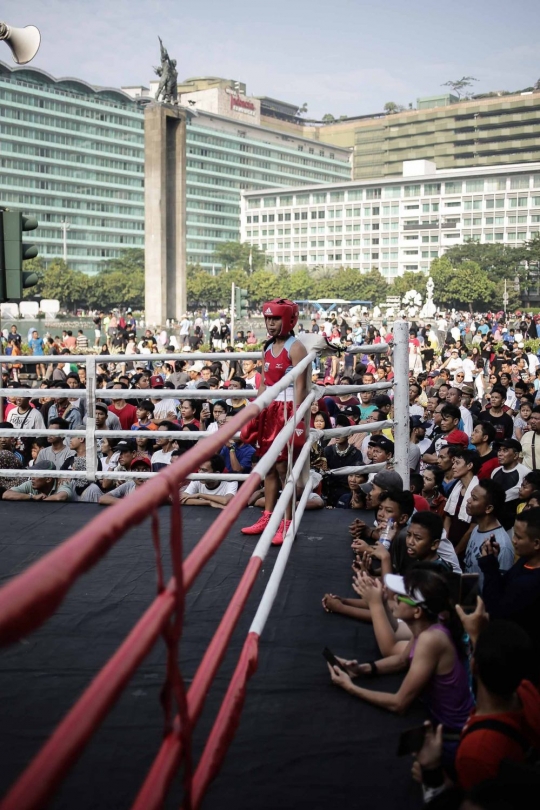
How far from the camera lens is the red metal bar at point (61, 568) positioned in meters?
1.20

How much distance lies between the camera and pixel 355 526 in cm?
558

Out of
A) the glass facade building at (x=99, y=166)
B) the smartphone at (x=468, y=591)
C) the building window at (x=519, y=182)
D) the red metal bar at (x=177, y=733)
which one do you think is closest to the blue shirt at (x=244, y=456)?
the smartphone at (x=468, y=591)

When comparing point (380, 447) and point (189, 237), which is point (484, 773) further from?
point (189, 237)

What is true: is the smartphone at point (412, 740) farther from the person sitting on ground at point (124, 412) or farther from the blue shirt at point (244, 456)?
the person sitting on ground at point (124, 412)

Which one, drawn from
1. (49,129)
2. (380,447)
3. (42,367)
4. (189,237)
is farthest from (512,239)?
(380,447)

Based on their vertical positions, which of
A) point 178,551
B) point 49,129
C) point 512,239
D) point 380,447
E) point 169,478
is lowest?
point 380,447

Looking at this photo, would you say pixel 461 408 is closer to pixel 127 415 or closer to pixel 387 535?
pixel 127 415

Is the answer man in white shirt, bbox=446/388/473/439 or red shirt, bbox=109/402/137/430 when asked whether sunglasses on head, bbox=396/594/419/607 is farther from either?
red shirt, bbox=109/402/137/430

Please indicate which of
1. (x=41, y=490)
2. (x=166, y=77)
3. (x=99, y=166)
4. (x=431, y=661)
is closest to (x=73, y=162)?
(x=99, y=166)

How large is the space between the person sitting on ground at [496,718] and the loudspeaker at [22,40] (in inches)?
314

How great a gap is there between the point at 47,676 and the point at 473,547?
9.47 feet

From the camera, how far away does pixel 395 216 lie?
398ft

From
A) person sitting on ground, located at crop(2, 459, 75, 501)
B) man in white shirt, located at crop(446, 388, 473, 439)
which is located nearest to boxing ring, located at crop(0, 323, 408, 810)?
person sitting on ground, located at crop(2, 459, 75, 501)

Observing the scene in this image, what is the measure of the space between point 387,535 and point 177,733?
3260mm
